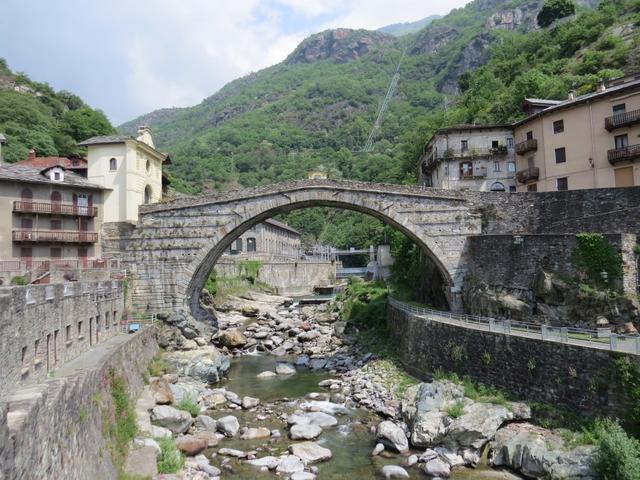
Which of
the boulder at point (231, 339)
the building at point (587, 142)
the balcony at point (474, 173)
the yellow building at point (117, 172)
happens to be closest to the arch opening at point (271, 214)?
the boulder at point (231, 339)

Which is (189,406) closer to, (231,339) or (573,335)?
(231,339)

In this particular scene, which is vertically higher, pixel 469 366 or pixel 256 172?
pixel 256 172

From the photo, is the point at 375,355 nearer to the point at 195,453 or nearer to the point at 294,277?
the point at 195,453

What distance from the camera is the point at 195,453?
1455 cm

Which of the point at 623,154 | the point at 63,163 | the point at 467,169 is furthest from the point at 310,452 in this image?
the point at 467,169

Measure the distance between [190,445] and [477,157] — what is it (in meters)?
29.2

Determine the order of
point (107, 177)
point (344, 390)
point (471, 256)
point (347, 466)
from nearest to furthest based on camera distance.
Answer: point (347, 466), point (344, 390), point (471, 256), point (107, 177)

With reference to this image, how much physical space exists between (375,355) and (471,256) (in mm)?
7497

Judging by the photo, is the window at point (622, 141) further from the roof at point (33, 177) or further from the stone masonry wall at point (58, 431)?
the roof at point (33, 177)

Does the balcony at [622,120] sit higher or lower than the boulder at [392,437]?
higher

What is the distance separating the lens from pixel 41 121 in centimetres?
5141

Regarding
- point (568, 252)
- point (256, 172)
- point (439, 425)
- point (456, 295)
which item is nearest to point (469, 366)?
point (439, 425)

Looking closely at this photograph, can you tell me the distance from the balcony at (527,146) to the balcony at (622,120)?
4.71m

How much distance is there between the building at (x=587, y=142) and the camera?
2691 centimetres
